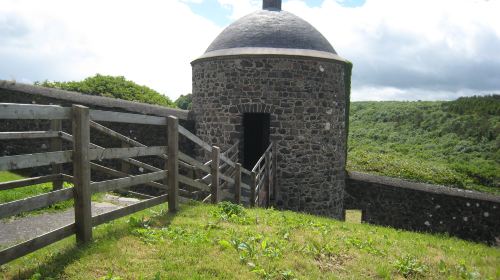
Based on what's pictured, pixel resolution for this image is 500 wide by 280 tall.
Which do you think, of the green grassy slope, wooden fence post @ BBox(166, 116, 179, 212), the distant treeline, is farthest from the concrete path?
the distant treeline

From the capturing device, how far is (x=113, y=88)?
57.5 feet

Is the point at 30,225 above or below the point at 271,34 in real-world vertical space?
below

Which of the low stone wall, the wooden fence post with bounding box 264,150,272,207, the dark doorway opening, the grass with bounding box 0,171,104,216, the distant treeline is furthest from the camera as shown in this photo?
the distant treeline

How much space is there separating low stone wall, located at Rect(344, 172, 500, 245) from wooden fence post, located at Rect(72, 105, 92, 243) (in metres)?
11.7

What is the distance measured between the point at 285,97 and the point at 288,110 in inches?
15.5

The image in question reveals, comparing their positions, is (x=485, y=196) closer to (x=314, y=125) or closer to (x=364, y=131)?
(x=314, y=125)

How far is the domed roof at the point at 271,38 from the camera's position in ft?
38.4

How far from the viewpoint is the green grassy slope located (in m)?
15.9

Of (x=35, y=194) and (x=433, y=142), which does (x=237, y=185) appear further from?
→ (x=433, y=142)

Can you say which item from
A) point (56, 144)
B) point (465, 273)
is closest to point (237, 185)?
point (56, 144)

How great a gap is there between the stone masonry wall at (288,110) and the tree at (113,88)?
246 inches

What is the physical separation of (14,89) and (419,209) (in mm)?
13763

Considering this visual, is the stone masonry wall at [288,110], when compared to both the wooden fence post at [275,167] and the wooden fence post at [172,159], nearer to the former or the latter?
the wooden fence post at [275,167]

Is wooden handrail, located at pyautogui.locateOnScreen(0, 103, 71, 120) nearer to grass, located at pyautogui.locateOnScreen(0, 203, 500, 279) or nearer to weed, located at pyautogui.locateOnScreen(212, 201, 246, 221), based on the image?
grass, located at pyautogui.locateOnScreen(0, 203, 500, 279)
